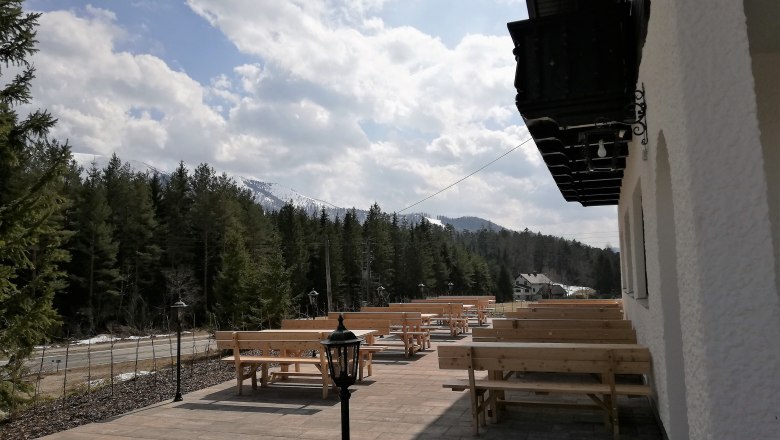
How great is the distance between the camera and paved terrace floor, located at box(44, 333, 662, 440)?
609 cm

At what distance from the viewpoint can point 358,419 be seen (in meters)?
6.83

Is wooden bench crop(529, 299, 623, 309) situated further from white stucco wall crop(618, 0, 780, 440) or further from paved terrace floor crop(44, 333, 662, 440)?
white stucco wall crop(618, 0, 780, 440)

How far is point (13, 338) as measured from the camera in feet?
25.5

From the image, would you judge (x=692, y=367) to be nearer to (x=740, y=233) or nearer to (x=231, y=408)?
(x=740, y=233)

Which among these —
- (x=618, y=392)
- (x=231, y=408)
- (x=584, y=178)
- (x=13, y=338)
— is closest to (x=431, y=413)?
(x=618, y=392)

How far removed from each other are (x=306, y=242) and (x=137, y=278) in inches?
611

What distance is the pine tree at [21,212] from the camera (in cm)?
775

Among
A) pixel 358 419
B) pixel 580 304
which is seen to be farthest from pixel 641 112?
pixel 580 304

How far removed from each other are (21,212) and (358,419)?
563cm

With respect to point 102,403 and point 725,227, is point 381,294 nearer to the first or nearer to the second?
point 102,403

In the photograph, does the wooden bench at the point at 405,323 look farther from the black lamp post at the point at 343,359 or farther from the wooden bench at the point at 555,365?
the black lamp post at the point at 343,359

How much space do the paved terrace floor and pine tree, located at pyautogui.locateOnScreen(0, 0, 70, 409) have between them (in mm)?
1925

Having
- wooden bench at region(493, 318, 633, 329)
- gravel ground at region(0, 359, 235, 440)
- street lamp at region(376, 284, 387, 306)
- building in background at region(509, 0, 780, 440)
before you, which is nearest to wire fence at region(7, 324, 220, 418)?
gravel ground at region(0, 359, 235, 440)

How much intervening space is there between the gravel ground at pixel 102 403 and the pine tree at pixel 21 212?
0.44 meters
